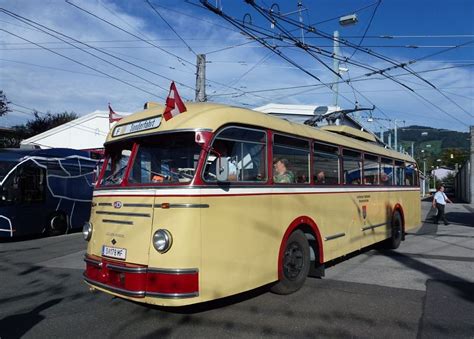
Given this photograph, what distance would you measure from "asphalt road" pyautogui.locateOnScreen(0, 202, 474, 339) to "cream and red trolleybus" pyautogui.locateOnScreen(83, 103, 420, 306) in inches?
16.7

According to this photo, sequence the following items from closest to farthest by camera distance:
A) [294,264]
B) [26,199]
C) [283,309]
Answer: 1. [283,309]
2. [294,264]
3. [26,199]

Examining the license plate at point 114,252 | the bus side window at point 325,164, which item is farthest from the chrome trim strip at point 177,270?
the bus side window at point 325,164

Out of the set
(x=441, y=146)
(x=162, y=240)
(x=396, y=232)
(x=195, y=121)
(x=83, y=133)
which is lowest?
(x=396, y=232)

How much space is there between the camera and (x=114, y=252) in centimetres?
539

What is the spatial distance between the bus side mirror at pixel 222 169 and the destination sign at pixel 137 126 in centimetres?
99

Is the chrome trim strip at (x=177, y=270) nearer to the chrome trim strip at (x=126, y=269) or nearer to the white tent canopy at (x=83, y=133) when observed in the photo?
the chrome trim strip at (x=126, y=269)

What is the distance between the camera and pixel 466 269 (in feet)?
27.6

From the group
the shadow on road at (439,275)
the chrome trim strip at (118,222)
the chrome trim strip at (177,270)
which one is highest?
the chrome trim strip at (118,222)

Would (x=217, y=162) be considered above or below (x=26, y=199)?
above

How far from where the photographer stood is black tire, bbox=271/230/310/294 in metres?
6.44

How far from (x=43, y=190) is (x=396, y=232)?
11.6 m

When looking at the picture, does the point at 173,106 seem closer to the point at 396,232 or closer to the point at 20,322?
the point at 20,322

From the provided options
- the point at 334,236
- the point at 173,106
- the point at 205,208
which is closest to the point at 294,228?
the point at 334,236

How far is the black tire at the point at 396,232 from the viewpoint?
36.4ft
